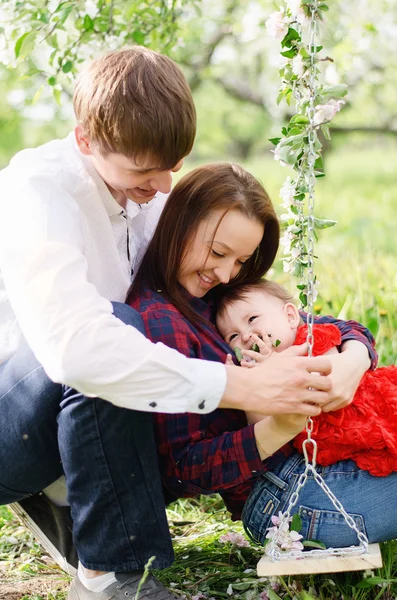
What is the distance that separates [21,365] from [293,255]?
2.82 feet

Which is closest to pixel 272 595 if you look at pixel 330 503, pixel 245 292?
pixel 330 503

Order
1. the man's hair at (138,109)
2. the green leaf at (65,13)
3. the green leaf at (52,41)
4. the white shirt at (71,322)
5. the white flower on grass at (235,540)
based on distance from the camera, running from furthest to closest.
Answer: the green leaf at (52,41) < the green leaf at (65,13) < the white flower on grass at (235,540) < the man's hair at (138,109) < the white shirt at (71,322)

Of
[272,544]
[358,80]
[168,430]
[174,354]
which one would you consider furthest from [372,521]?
[358,80]

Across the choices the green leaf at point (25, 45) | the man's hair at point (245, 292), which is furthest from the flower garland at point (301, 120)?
the green leaf at point (25, 45)

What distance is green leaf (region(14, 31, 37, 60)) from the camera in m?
2.97

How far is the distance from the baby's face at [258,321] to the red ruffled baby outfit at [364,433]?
0.32m

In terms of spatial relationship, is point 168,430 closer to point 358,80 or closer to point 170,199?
point 170,199

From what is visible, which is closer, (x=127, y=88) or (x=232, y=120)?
(x=127, y=88)

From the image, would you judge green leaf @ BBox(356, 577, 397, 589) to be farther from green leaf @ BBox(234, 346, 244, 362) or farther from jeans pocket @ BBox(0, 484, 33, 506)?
jeans pocket @ BBox(0, 484, 33, 506)

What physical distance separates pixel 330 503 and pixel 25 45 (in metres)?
2.03

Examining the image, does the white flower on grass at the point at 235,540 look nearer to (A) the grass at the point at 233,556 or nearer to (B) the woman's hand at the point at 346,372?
(A) the grass at the point at 233,556

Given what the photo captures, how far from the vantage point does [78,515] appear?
2.14 m

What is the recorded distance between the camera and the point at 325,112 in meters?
2.15

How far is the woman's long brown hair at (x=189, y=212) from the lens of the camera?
98.1 inches
